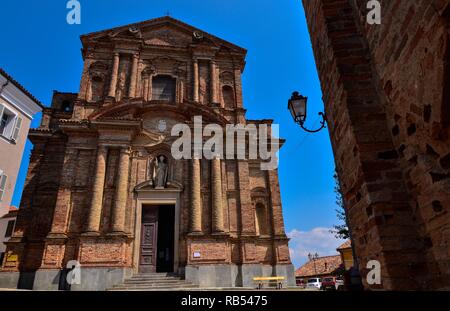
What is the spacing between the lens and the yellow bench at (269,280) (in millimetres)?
12723

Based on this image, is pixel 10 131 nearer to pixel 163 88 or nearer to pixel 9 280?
pixel 9 280

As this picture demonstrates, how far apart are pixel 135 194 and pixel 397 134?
1332 centimetres

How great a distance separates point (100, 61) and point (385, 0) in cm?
1850

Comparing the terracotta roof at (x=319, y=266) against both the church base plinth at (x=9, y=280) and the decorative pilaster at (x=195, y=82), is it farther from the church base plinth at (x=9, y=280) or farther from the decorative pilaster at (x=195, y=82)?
the church base plinth at (x=9, y=280)

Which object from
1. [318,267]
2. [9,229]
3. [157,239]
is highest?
[9,229]

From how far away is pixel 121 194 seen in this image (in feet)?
45.4

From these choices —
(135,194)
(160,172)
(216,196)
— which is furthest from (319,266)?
(135,194)

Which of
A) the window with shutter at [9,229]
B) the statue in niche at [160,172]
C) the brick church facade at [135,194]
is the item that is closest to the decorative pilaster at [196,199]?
the brick church facade at [135,194]

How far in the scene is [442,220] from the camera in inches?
91.1

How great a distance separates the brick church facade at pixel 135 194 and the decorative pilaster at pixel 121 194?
0.05 metres
